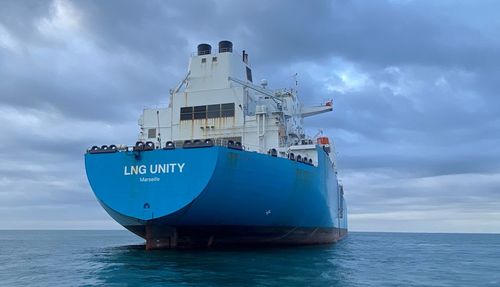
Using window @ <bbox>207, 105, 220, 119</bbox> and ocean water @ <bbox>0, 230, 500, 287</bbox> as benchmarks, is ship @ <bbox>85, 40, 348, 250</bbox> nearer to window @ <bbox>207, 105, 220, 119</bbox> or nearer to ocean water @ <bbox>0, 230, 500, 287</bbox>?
window @ <bbox>207, 105, 220, 119</bbox>

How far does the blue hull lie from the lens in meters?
19.3

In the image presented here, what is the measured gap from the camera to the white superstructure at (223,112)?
83.8 ft

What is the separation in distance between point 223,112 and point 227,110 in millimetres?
239

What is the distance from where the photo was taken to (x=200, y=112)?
86.1ft

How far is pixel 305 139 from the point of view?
28719 millimetres

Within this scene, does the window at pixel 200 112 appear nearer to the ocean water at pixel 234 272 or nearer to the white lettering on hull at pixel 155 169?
the white lettering on hull at pixel 155 169

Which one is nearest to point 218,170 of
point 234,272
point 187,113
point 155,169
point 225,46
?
point 155,169

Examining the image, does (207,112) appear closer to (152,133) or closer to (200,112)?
(200,112)

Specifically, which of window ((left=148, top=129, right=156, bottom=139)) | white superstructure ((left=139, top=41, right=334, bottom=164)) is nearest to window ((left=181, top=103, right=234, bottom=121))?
white superstructure ((left=139, top=41, right=334, bottom=164))

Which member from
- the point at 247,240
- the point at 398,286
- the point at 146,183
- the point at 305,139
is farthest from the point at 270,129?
the point at 398,286

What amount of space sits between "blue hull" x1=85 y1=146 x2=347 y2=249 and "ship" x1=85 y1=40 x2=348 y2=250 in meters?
0.04

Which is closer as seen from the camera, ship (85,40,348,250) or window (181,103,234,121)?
ship (85,40,348,250)

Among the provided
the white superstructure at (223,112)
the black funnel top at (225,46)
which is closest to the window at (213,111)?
the white superstructure at (223,112)

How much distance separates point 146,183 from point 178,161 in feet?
5.35
